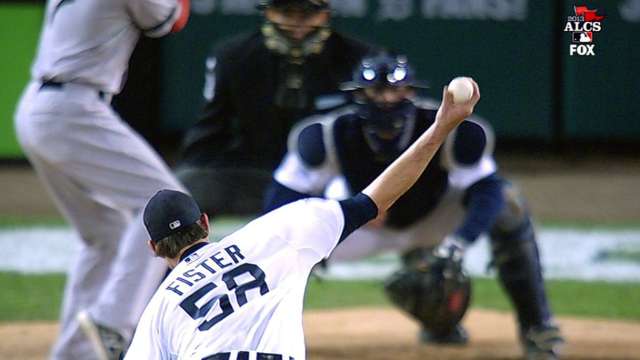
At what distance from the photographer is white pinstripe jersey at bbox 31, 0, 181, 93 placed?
603 cm

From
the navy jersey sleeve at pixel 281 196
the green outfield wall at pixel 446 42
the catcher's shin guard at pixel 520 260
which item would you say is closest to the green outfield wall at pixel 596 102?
the green outfield wall at pixel 446 42

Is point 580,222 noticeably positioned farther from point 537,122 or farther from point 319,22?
point 319,22

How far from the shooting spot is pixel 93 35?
6.02 m

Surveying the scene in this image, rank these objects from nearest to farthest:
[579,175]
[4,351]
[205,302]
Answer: [205,302] → [4,351] → [579,175]

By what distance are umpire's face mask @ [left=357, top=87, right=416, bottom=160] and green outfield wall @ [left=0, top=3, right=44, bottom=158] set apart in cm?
692

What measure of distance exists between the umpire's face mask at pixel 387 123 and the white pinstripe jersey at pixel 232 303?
1.90 m

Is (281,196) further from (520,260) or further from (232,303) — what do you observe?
(232,303)

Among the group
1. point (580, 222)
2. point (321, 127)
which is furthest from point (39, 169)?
point (580, 222)

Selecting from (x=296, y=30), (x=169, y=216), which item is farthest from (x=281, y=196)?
(x=169, y=216)

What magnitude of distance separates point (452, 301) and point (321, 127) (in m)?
0.94

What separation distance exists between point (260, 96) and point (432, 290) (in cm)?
144

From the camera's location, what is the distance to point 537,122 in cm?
1290

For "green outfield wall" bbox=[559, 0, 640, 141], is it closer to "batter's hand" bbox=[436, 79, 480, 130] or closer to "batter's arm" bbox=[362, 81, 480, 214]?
"batter's arm" bbox=[362, 81, 480, 214]

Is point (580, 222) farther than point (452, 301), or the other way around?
point (580, 222)
